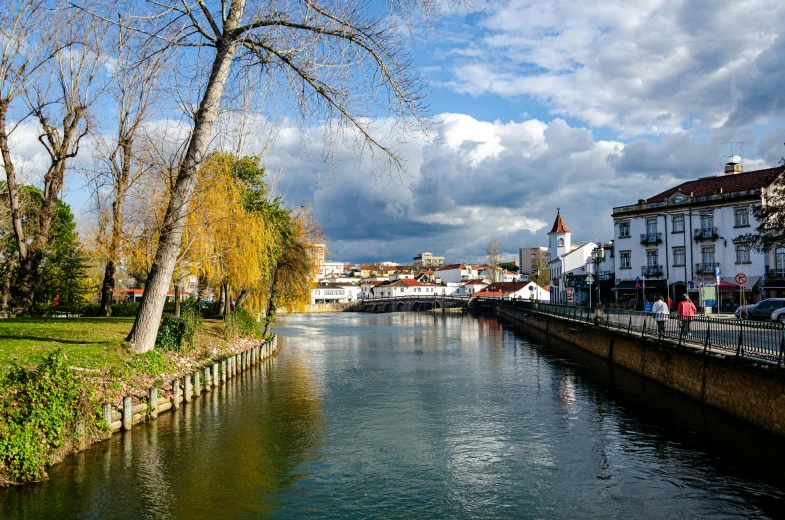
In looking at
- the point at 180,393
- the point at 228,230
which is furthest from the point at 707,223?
the point at 180,393

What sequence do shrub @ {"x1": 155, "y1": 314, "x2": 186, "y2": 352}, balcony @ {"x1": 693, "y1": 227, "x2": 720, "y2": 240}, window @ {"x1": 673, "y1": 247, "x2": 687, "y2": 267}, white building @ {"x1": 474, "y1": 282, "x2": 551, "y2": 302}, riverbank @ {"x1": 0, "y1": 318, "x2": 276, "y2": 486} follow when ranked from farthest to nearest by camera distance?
white building @ {"x1": 474, "y1": 282, "x2": 551, "y2": 302}, window @ {"x1": 673, "y1": 247, "x2": 687, "y2": 267}, balcony @ {"x1": 693, "y1": 227, "x2": 720, "y2": 240}, shrub @ {"x1": 155, "y1": 314, "x2": 186, "y2": 352}, riverbank @ {"x1": 0, "y1": 318, "x2": 276, "y2": 486}

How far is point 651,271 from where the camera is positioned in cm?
5309

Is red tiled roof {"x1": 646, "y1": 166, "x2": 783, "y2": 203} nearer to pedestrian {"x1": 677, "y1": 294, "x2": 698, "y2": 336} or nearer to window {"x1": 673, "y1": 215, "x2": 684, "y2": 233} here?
window {"x1": 673, "y1": 215, "x2": 684, "y2": 233}

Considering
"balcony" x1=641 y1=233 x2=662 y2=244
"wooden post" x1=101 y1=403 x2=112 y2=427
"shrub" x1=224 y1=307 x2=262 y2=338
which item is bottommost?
"wooden post" x1=101 y1=403 x2=112 y2=427

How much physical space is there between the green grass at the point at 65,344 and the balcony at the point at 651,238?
155ft

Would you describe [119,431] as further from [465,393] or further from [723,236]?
[723,236]

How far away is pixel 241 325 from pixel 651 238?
40.1 metres

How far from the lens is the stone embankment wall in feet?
44.1

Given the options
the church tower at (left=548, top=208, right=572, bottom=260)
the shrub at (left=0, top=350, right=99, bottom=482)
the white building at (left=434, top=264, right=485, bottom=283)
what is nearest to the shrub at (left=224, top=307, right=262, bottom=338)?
the shrub at (left=0, top=350, right=99, bottom=482)

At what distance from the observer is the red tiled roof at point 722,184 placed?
48156 millimetres

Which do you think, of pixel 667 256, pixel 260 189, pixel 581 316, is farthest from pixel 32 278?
pixel 667 256

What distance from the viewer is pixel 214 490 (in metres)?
10.9

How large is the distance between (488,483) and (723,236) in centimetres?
4631

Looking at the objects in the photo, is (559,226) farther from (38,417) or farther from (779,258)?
(38,417)
